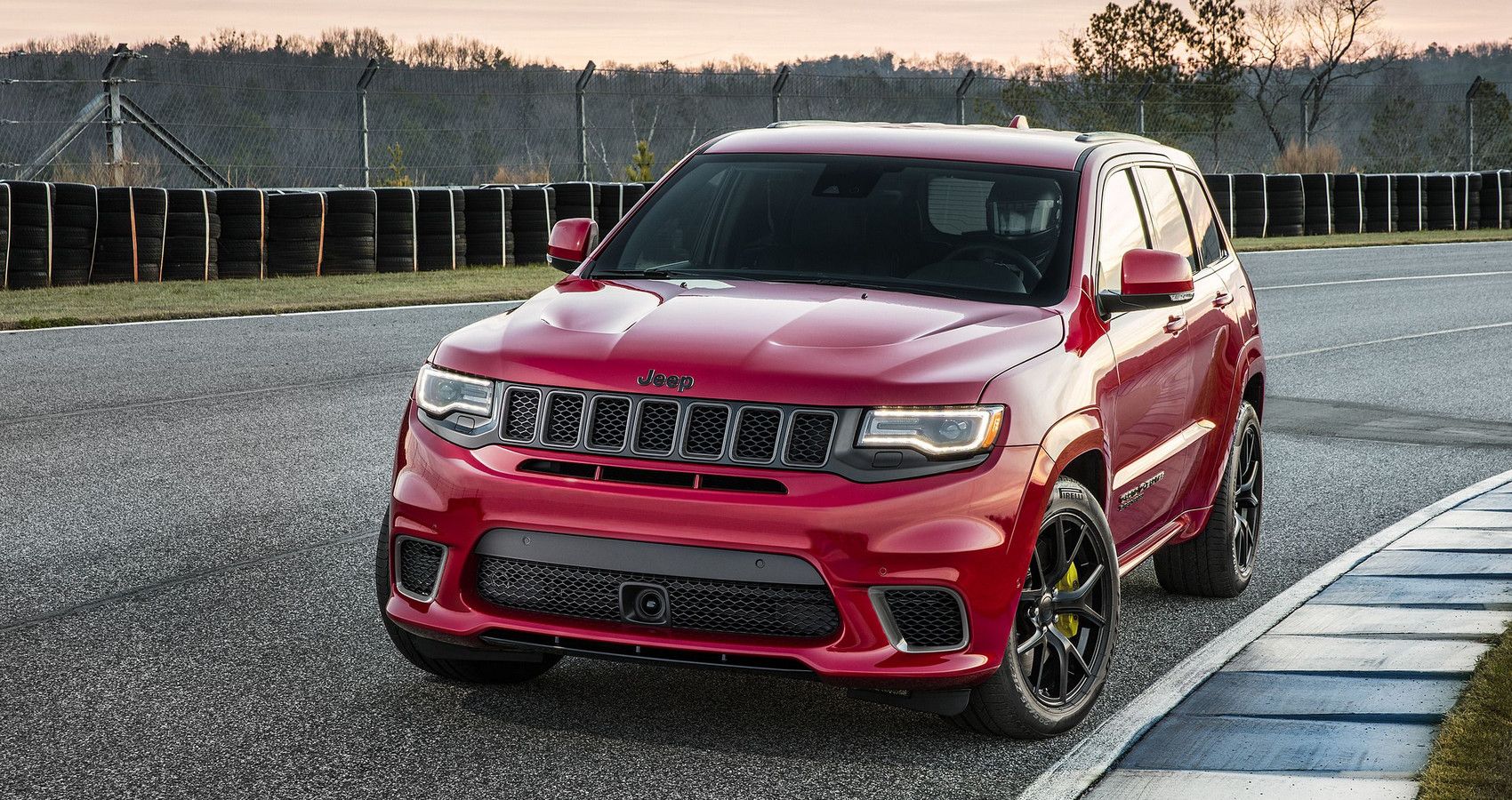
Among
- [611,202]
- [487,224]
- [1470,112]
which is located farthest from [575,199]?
[1470,112]

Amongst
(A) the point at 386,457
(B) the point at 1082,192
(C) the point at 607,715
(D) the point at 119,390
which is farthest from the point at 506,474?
(D) the point at 119,390

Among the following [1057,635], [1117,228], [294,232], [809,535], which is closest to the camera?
[809,535]

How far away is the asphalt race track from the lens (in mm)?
4555

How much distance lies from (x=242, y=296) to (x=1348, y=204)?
2262 cm

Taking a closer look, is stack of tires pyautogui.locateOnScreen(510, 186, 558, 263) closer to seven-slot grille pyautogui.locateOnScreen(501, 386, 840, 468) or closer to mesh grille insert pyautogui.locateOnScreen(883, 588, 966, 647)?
seven-slot grille pyautogui.locateOnScreen(501, 386, 840, 468)

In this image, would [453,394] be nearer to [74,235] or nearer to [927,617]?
[927,617]

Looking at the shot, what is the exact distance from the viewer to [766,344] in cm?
458

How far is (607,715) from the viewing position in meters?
5.00

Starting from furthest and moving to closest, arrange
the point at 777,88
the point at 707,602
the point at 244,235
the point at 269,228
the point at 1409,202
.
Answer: the point at 1409,202, the point at 777,88, the point at 269,228, the point at 244,235, the point at 707,602

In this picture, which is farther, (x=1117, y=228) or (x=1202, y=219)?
(x=1202, y=219)

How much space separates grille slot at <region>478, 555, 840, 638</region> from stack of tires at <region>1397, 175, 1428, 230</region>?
32.3m

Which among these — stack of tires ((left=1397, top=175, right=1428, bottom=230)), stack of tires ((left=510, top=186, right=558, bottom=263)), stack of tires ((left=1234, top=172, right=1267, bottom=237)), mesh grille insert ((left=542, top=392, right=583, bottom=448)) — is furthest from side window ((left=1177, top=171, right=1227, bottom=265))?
stack of tires ((left=1397, top=175, right=1428, bottom=230))

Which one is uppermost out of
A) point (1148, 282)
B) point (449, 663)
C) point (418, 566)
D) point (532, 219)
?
point (532, 219)

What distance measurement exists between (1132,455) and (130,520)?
4542 millimetres
